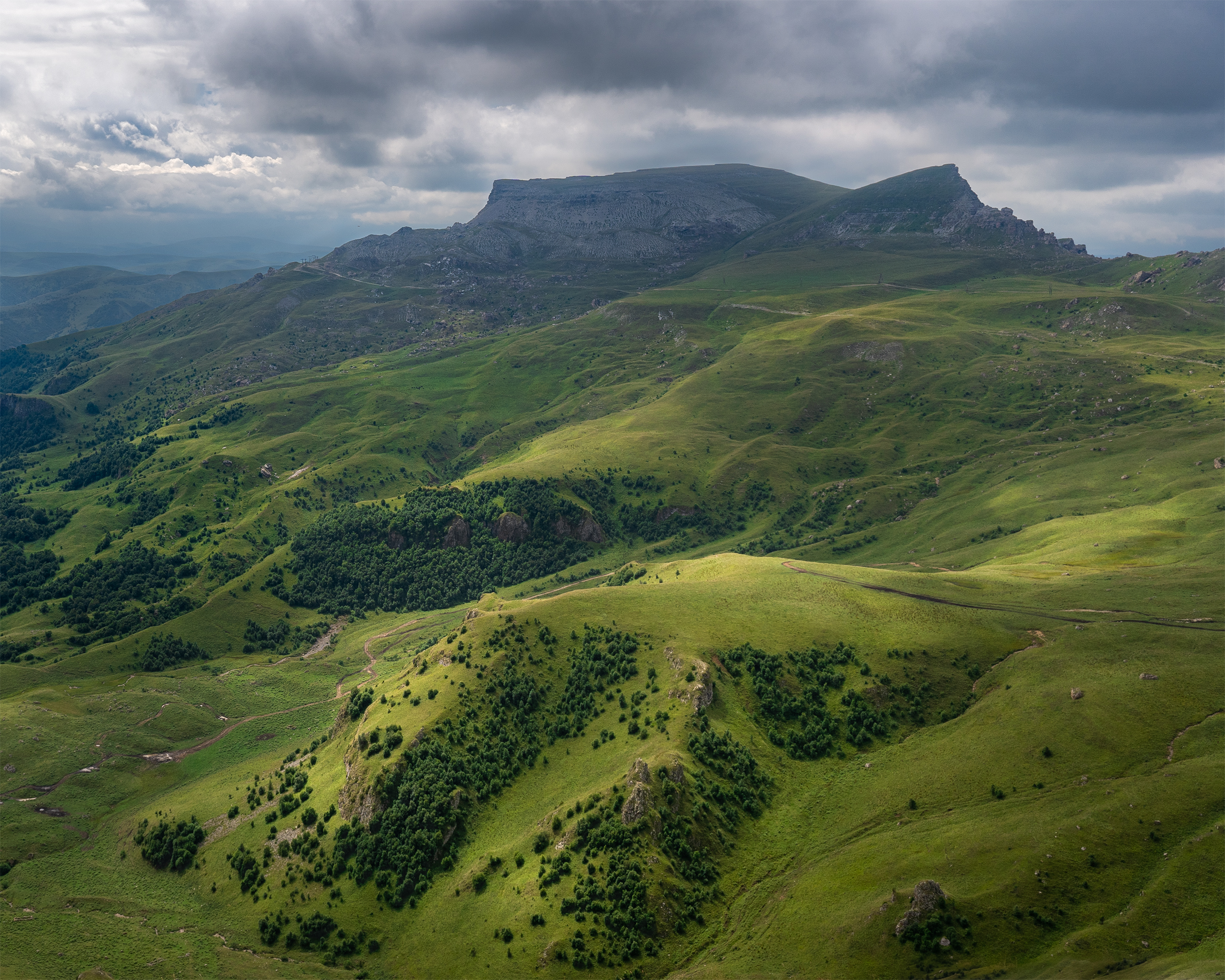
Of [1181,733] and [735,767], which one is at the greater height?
[1181,733]

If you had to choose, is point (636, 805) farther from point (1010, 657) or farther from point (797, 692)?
point (1010, 657)

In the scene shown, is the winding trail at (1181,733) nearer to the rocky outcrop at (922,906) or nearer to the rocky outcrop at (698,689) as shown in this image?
the rocky outcrop at (922,906)

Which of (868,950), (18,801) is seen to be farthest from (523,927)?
(18,801)

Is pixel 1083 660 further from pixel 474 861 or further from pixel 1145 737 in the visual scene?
pixel 474 861

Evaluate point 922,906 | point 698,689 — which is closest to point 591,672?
point 698,689

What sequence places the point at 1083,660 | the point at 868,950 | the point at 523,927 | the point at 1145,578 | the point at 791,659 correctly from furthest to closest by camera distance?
the point at 1145,578 < the point at 791,659 < the point at 1083,660 < the point at 523,927 < the point at 868,950

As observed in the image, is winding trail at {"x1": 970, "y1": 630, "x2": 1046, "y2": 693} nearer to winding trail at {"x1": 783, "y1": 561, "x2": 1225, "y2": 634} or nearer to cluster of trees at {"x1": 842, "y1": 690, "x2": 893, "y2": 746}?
winding trail at {"x1": 783, "y1": 561, "x2": 1225, "y2": 634}

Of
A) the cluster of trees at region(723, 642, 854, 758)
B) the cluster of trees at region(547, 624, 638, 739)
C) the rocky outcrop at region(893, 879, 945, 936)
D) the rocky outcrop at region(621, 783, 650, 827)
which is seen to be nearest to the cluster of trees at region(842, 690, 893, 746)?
the cluster of trees at region(723, 642, 854, 758)
